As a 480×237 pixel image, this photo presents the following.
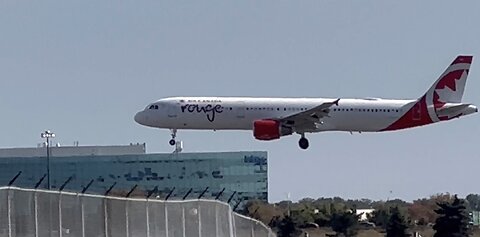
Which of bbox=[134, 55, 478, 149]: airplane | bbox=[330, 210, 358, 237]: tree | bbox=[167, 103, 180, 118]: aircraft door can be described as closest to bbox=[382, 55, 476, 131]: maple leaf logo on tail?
bbox=[134, 55, 478, 149]: airplane

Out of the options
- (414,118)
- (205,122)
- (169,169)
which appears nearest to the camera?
(205,122)

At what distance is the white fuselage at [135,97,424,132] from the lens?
80.4 meters

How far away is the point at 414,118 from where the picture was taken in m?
83.5

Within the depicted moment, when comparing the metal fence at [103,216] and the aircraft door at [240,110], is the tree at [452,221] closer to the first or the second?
the aircraft door at [240,110]

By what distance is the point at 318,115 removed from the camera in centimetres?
8206

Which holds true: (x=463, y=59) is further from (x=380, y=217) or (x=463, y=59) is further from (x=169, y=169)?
(x=169, y=169)

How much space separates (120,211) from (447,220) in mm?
33453

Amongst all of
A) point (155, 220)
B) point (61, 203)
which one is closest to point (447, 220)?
point (155, 220)

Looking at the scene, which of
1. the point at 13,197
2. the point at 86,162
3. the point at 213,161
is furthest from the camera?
the point at 213,161

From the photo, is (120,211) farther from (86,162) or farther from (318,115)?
(86,162)

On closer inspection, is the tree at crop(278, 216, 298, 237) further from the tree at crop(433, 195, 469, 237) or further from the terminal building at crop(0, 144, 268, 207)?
the terminal building at crop(0, 144, 268, 207)

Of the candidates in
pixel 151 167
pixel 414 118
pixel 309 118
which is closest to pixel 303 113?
pixel 309 118

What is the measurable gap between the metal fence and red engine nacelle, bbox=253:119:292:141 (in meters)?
42.8

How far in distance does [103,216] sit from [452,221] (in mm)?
33964
